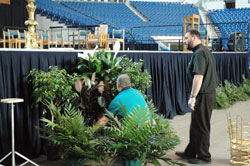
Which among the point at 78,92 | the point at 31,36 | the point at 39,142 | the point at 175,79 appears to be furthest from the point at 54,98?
the point at 175,79

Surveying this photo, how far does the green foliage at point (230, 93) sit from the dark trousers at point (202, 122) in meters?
3.85

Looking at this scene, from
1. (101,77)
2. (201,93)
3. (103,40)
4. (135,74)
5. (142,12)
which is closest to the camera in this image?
(201,93)

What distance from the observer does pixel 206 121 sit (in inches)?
147

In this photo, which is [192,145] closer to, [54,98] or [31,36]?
[54,98]

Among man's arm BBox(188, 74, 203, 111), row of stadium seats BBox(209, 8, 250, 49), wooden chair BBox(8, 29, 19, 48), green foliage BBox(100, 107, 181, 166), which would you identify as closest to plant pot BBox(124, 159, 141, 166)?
green foliage BBox(100, 107, 181, 166)

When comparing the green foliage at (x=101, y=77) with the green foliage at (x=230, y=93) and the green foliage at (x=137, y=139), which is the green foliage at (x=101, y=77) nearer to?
the green foliage at (x=137, y=139)

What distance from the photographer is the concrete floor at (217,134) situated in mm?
3920

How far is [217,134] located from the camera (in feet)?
16.9

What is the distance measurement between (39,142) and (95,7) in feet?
51.1

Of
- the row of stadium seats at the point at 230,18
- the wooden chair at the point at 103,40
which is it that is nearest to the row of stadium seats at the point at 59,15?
the wooden chair at the point at 103,40

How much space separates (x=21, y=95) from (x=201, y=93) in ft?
6.67

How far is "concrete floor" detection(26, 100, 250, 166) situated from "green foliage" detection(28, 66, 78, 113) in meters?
0.73

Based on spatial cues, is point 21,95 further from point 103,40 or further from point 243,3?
point 243,3

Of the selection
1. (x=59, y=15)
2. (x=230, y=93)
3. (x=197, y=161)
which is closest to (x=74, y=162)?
(x=197, y=161)
